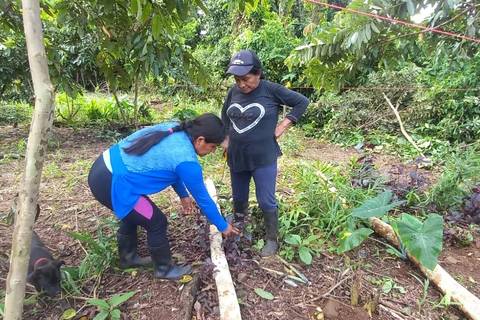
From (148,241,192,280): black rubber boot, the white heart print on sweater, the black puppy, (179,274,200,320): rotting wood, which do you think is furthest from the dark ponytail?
(179,274,200,320): rotting wood

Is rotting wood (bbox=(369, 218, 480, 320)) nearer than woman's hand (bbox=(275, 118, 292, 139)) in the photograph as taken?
Yes

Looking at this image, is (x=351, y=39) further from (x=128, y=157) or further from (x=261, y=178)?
(x=128, y=157)

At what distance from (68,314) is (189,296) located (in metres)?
0.70

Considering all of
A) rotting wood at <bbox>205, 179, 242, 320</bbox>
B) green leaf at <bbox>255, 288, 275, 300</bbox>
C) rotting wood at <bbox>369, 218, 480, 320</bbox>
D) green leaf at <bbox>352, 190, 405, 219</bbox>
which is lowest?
rotting wood at <bbox>369, 218, 480, 320</bbox>

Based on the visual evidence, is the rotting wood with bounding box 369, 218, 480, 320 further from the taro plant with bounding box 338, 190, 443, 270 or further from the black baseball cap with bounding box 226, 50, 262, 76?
the black baseball cap with bounding box 226, 50, 262, 76

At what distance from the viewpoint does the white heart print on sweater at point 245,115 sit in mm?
2135

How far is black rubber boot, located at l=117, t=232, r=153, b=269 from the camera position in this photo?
2100mm

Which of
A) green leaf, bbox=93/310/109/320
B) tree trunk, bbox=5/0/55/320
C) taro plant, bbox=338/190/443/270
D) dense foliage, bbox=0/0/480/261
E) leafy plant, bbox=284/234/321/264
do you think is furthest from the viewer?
dense foliage, bbox=0/0/480/261

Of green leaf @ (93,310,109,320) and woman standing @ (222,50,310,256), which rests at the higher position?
woman standing @ (222,50,310,256)

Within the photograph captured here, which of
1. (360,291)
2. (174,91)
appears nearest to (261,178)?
(360,291)

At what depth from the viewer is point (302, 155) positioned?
5449mm

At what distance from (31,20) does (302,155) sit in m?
4.85

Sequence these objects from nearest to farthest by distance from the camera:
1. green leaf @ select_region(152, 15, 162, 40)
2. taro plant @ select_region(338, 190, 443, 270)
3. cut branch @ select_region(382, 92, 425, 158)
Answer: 1. taro plant @ select_region(338, 190, 443, 270)
2. green leaf @ select_region(152, 15, 162, 40)
3. cut branch @ select_region(382, 92, 425, 158)

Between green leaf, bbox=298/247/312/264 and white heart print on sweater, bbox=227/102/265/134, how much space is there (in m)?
1.01
